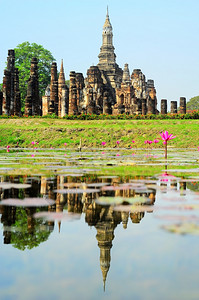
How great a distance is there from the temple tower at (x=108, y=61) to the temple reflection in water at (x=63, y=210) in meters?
53.0

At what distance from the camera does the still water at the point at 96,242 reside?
7.27 ft

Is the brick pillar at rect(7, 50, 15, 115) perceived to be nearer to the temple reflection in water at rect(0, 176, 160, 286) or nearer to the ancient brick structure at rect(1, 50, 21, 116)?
the ancient brick structure at rect(1, 50, 21, 116)

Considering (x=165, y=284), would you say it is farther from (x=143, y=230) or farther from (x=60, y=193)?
(x=60, y=193)

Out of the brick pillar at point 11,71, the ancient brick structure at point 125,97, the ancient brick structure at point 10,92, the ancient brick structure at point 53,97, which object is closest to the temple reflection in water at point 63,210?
the ancient brick structure at point 125,97

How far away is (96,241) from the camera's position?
3084 mm

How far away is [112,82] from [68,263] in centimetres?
5815

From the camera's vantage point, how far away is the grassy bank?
24.7 m

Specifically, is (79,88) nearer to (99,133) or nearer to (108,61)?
(108,61)

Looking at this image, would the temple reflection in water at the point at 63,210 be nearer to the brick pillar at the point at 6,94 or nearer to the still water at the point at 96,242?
the still water at the point at 96,242

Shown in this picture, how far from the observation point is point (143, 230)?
11.3 feet

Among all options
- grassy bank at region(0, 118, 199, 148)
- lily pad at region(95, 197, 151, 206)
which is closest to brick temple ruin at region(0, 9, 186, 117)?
grassy bank at region(0, 118, 199, 148)

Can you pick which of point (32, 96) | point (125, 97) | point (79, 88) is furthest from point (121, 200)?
point (79, 88)

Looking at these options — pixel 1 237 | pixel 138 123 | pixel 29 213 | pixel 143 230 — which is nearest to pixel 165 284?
pixel 143 230

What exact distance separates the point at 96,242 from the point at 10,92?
126ft
